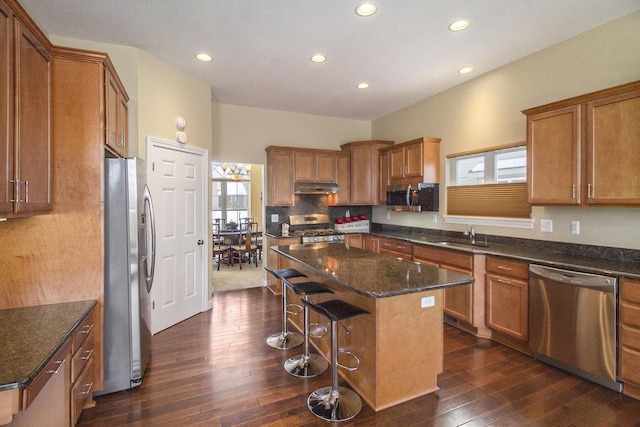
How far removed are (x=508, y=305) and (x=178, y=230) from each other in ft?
12.1

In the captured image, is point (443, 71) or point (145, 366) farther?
point (443, 71)

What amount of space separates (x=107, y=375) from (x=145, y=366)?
31 centimetres

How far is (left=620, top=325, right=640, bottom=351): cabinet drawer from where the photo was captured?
217 cm

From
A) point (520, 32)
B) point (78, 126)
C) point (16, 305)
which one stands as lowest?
point (16, 305)

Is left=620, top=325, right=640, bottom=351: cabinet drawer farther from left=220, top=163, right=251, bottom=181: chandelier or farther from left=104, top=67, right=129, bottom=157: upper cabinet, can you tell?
left=220, top=163, right=251, bottom=181: chandelier

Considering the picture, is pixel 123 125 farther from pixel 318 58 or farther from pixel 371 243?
pixel 371 243

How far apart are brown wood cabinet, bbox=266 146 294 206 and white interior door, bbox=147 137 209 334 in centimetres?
118

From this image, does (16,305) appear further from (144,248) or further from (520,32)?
(520,32)

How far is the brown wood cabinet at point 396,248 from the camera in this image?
14.1 feet

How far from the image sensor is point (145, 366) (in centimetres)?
260

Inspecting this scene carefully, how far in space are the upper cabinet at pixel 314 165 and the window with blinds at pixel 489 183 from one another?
1935 mm

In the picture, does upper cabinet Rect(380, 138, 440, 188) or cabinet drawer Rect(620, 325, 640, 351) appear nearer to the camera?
cabinet drawer Rect(620, 325, 640, 351)

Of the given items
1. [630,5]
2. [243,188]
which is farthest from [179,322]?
[243,188]

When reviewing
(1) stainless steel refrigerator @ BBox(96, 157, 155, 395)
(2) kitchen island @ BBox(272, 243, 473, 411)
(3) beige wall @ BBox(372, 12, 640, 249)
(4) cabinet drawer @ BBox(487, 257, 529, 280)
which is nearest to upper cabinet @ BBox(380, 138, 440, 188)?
(3) beige wall @ BBox(372, 12, 640, 249)
